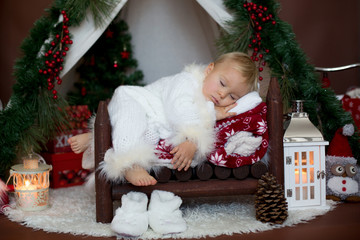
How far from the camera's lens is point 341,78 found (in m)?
3.74

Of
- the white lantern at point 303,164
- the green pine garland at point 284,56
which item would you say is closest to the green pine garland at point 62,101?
the green pine garland at point 284,56

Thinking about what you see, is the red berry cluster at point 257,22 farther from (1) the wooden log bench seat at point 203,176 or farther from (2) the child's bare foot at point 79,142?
(2) the child's bare foot at point 79,142

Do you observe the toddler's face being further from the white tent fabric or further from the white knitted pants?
the white tent fabric

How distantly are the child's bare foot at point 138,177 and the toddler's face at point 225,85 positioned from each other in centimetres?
49

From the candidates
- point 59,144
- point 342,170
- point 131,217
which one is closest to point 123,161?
point 131,217

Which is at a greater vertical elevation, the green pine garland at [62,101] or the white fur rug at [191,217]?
the green pine garland at [62,101]

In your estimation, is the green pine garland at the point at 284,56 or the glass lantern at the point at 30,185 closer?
the glass lantern at the point at 30,185

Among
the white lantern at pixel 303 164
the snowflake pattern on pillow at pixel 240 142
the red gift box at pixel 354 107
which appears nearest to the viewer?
the snowflake pattern on pillow at pixel 240 142

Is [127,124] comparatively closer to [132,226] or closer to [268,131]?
[132,226]

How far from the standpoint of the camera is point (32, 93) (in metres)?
2.35

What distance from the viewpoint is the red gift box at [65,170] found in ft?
8.89

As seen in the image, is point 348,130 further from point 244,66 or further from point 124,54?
point 124,54

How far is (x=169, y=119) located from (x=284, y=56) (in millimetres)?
782

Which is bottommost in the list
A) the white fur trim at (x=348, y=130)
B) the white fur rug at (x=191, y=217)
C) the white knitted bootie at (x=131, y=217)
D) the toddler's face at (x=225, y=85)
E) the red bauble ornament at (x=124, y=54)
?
→ the white fur rug at (x=191, y=217)
